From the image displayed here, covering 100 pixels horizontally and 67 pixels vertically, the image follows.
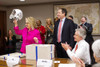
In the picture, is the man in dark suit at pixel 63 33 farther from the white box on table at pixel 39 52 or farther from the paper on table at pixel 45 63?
the paper on table at pixel 45 63

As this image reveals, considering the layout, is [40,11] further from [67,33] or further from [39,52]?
[39,52]

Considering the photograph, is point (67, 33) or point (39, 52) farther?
point (67, 33)

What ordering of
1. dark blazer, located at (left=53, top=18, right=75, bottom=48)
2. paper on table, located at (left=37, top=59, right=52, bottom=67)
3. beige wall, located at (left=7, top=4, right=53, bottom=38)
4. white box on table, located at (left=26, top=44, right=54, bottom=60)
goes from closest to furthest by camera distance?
paper on table, located at (left=37, top=59, right=52, bottom=67) → white box on table, located at (left=26, top=44, right=54, bottom=60) → dark blazer, located at (left=53, top=18, right=75, bottom=48) → beige wall, located at (left=7, top=4, right=53, bottom=38)

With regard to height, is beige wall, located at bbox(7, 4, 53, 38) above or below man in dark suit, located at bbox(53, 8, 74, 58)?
above

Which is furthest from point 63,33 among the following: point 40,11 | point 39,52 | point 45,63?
point 40,11

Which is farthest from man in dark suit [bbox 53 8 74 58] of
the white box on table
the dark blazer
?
the white box on table

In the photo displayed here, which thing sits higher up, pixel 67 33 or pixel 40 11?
pixel 40 11

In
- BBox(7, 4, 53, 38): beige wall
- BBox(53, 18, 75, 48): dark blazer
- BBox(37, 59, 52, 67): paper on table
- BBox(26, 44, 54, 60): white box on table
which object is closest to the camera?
BBox(37, 59, 52, 67): paper on table

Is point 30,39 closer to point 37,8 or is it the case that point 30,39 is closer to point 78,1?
point 78,1

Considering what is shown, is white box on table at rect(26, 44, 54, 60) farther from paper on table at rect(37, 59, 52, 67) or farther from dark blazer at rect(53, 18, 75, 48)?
dark blazer at rect(53, 18, 75, 48)

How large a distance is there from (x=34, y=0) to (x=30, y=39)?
4.17 m

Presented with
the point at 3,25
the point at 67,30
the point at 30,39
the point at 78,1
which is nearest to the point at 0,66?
the point at 30,39

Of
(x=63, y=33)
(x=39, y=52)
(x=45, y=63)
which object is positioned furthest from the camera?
(x=63, y=33)

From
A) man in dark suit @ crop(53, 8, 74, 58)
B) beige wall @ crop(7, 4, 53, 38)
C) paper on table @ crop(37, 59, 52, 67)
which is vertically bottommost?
paper on table @ crop(37, 59, 52, 67)
